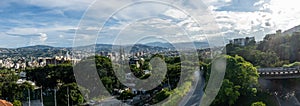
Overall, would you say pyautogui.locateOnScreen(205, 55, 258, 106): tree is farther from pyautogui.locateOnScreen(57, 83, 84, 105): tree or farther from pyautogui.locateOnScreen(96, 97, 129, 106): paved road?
pyautogui.locateOnScreen(57, 83, 84, 105): tree

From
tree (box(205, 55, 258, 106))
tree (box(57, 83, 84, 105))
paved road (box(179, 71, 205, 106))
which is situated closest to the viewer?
tree (box(205, 55, 258, 106))

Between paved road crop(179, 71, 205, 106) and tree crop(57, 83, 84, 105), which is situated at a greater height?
paved road crop(179, 71, 205, 106)

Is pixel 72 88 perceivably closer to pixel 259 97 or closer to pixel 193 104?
pixel 193 104

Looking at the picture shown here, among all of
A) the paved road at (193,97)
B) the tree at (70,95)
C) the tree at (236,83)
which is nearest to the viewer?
the tree at (236,83)

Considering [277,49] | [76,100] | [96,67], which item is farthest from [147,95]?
[277,49]

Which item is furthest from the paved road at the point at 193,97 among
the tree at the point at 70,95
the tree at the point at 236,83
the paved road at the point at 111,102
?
the tree at the point at 70,95

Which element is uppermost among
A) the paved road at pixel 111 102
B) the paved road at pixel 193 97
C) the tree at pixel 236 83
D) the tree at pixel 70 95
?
the tree at pixel 236 83

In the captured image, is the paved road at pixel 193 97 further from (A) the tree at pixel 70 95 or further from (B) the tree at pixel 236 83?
(A) the tree at pixel 70 95

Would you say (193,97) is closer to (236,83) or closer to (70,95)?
(236,83)

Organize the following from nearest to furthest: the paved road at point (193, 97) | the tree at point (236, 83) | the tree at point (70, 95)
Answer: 1. the tree at point (236, 83)
2. the paved road at point (193, 97)
3. the tree at point (70, 95)

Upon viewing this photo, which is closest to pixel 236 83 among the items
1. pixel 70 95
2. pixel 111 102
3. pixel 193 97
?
pixel 193 97

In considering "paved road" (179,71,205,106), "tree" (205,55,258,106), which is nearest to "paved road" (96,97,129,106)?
"paved road" (179,71,205,106)
